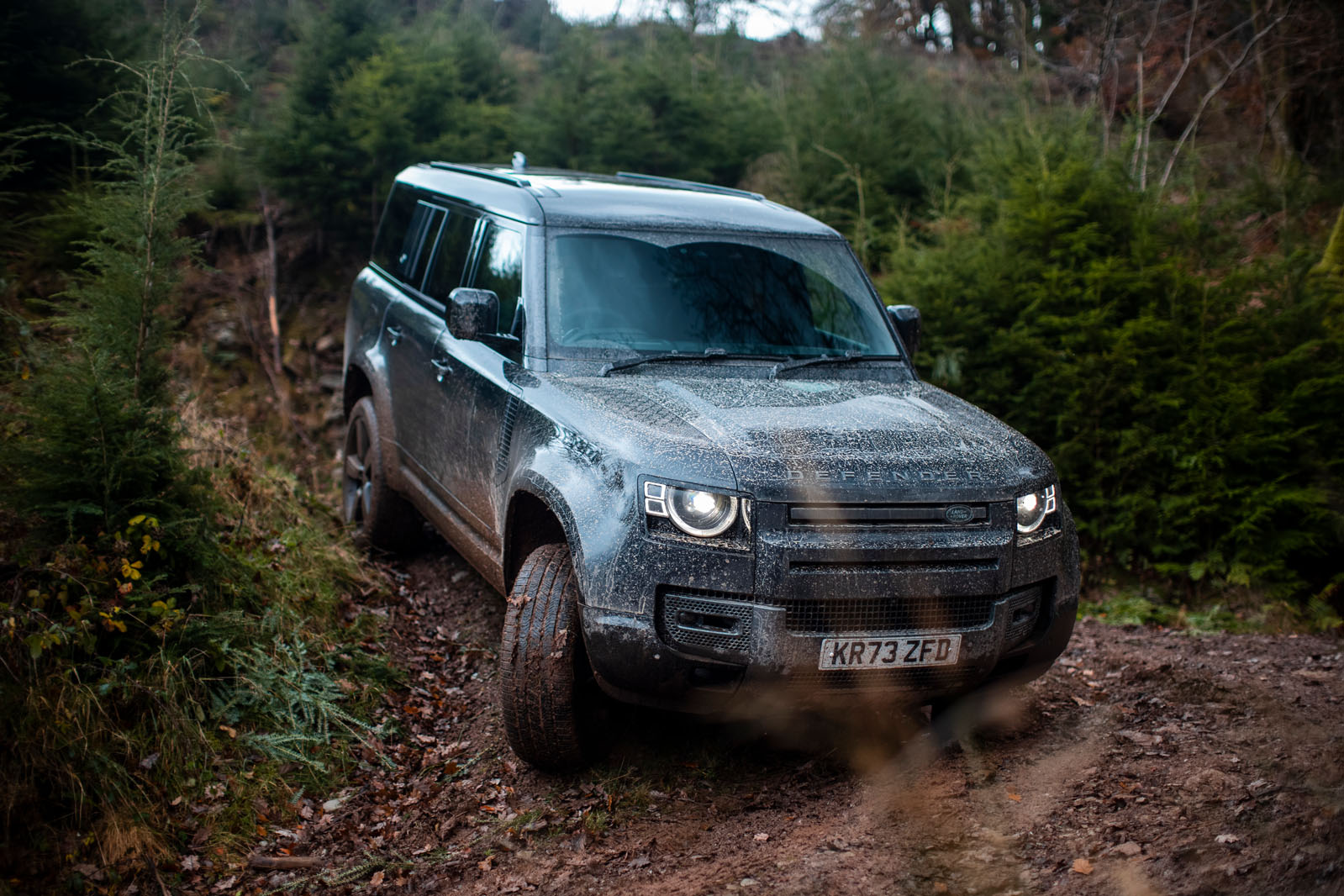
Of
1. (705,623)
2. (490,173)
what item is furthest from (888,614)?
(490,173)

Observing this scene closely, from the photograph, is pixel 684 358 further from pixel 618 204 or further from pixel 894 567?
pixel 894 567

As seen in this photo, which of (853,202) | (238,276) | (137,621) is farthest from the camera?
(238,276)

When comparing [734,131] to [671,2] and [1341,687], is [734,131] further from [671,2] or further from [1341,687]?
[1341,687]

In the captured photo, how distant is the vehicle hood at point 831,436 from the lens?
3.25 metres

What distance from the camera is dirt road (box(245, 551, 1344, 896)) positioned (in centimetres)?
305

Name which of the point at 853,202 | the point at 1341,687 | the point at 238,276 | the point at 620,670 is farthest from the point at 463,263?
the point at 238,276

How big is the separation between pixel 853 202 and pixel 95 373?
26.6 feet

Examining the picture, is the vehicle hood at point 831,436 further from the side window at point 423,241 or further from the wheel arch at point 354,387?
the wheel arch at point 354,387

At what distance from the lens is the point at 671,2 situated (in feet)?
56.3

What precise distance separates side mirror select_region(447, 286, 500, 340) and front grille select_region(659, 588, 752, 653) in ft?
5.49

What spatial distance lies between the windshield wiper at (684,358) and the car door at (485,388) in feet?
1.44

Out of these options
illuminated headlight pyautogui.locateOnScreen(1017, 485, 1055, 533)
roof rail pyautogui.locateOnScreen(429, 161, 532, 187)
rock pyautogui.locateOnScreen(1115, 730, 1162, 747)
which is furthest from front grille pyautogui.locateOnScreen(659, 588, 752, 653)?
roof rail pyautogui.locateOnScreen(429, 161, 532, 187)

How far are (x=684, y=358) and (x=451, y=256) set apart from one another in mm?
1770

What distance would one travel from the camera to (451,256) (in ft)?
17.5
